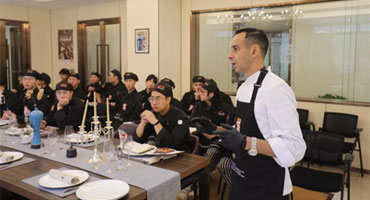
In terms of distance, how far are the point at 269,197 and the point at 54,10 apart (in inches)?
318

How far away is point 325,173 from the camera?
315 centimetres

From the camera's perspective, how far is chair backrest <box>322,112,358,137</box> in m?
4.54

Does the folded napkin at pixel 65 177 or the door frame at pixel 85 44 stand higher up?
the door frame at pixel 85 44

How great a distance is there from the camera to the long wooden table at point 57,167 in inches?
70.2

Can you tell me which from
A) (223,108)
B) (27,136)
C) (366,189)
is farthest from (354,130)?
(27,136)

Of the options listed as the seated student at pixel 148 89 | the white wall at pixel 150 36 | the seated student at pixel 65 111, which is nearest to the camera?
the seated student at pixel 65 111

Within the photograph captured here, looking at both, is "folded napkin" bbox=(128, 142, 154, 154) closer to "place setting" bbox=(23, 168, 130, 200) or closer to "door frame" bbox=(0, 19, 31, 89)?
"place setting" bbox=(23, 168, 130, 200)

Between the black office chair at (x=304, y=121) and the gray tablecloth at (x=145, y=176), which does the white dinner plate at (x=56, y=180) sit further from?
the black office chair at (x=304, y=121)

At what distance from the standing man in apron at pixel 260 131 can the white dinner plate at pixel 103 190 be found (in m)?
0.63

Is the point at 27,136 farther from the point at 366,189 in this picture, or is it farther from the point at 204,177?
the point at 366,189

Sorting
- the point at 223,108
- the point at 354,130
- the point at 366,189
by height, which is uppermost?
the point at 223,108

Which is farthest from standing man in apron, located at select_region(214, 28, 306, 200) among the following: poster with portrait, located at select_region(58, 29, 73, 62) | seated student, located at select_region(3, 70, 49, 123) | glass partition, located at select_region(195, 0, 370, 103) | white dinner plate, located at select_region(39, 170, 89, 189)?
poster with portrait, located at select_region(58, 29, 73, 62)

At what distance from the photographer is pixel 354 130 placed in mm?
4379

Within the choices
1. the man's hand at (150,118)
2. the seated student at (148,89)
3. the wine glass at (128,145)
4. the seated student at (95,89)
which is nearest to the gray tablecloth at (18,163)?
the wine glass at (128,145)
